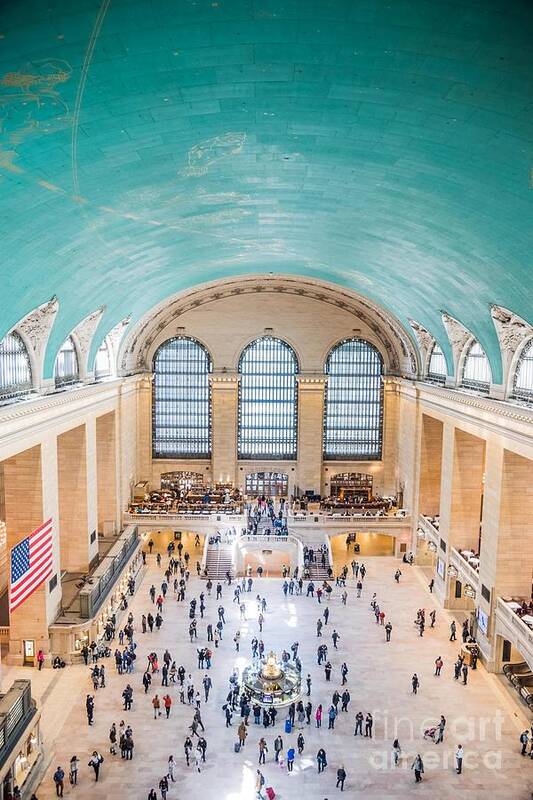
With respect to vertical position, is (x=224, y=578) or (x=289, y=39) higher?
(x=289, y=39)

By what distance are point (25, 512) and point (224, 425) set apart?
21.0 metres

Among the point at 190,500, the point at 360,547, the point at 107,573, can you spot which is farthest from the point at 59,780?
the point at 360,547

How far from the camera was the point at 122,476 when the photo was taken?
3884cm

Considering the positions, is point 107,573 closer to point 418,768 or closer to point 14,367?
point 14,367

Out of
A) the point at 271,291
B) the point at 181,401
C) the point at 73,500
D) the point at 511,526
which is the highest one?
the point at 271,291

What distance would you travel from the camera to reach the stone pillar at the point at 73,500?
29.8 m

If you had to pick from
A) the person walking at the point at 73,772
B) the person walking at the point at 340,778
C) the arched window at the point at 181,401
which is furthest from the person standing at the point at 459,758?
the arched window at the point at 181,401

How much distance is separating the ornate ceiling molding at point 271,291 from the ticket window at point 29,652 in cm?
1769

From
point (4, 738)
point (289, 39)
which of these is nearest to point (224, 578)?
point (4, 738)

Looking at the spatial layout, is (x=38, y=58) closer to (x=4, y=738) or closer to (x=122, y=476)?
(x=4, y=738)

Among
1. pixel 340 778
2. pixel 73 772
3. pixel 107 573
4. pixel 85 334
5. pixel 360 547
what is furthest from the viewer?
pixel 360 547

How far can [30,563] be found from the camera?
22000mm

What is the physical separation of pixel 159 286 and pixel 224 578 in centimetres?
1536

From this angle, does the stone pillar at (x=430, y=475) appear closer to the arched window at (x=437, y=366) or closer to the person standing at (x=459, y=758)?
the arched window at (x=437, y=366)
